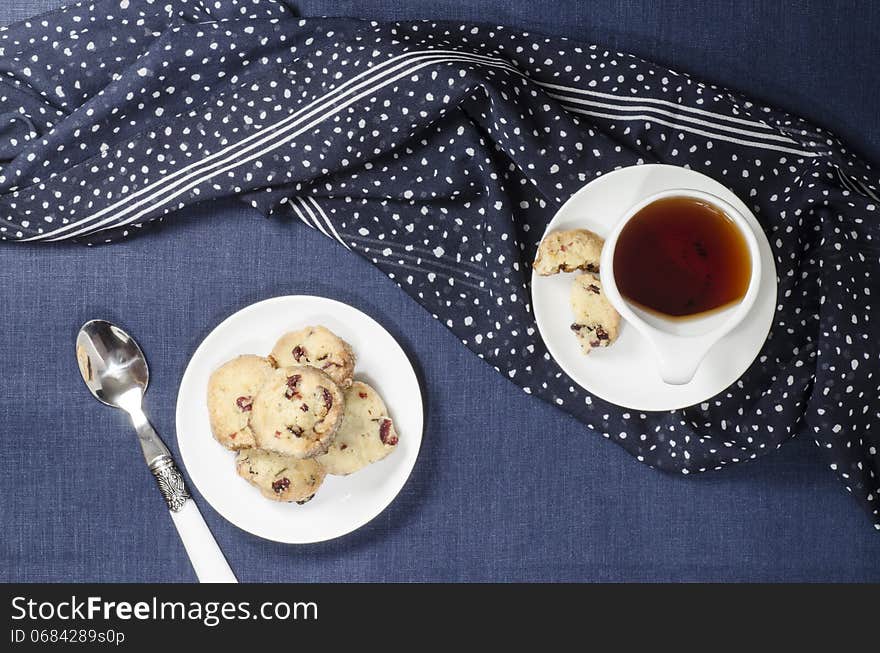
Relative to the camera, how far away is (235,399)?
3.11ft

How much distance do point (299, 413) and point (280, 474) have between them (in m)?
0.09

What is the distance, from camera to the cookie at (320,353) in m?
0.95

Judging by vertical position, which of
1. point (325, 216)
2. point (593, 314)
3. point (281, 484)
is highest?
Result: point (325, 216)

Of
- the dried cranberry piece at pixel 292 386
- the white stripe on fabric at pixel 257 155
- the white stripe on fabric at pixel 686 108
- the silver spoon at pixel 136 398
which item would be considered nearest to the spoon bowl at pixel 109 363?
the silver spoon at pixel 136 398

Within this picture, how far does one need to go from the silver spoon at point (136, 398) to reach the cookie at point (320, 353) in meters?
0.18

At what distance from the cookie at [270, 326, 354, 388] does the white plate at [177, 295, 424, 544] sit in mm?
24

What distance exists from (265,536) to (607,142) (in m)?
0.61

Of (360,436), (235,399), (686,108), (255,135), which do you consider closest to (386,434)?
(360,436)

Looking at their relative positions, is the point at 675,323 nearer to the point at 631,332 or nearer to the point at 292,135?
the point at 631,332

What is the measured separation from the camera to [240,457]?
96cm

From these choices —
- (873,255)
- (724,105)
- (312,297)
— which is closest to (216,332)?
(312,297)

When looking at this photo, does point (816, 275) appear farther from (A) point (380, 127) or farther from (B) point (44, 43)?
(B) point (44, 43)

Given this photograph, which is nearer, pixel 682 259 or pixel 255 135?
pixel 682 259

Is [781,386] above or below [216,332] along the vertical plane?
below
